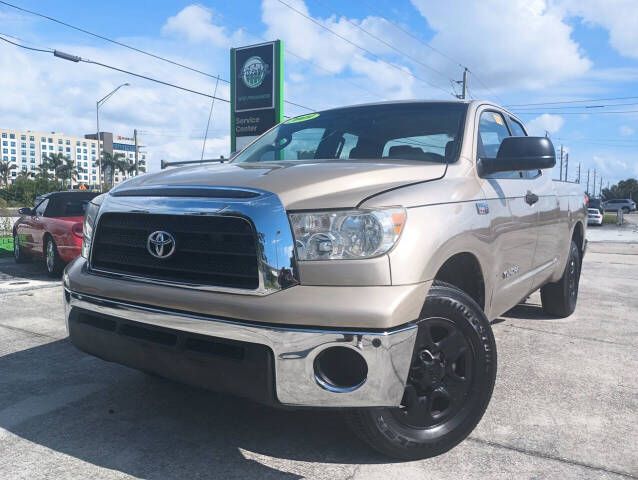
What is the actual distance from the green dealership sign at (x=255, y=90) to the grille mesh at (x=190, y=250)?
11390 mm

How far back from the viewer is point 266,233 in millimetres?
2332

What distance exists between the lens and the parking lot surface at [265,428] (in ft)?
8.46

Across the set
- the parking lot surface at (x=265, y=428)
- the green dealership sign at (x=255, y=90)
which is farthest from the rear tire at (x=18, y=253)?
the parking lot surface at (x=265, y=428)

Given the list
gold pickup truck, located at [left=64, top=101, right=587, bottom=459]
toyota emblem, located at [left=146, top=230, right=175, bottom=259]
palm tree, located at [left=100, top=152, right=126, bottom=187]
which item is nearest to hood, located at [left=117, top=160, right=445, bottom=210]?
gold pickup truck, located at [left=64, top=101, right=587, bottom=459]

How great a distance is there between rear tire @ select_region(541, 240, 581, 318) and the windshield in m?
2.60

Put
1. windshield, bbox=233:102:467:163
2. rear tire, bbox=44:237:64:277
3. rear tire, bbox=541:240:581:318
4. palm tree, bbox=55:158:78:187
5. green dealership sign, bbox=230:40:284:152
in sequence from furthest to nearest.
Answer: palm tree, bbox=55:158:78:187
green dealership sign, bbox=230:40:284:152
rear tire, bbox=44:237:64:277
rear tire, bbox=541:240:581:318
windshield, bbox=233:102:467:163

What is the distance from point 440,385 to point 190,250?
131cm

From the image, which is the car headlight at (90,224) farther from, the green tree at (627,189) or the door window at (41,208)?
the green tree at (627,189)

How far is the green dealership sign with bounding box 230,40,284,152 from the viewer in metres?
14.1

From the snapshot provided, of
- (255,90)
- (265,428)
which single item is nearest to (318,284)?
(265,428)

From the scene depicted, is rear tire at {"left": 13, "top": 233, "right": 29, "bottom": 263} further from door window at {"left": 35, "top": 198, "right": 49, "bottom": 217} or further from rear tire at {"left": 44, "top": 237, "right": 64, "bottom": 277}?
rear tire at {"left": 44, "top": 237, "right": 64, "bottom": 277}

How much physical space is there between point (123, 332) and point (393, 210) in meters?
1.36

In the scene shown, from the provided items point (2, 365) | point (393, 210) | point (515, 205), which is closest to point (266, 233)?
point (393, 210)

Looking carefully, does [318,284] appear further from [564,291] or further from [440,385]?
[564,291]
